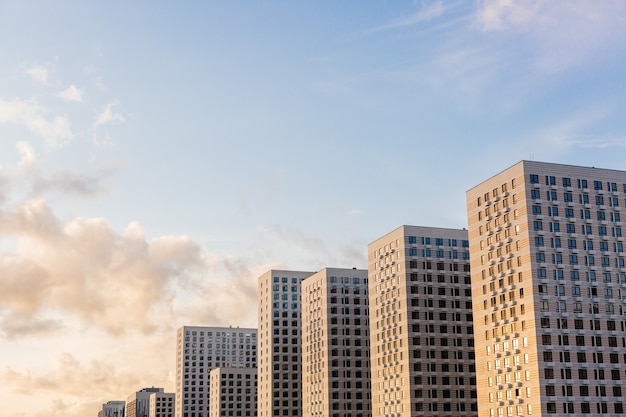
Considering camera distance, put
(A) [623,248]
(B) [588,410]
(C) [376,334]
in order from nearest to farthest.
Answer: (B) [588,410]
(A) [623,248]
(C) [376,334]

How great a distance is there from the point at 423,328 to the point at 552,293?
44179 millimetres

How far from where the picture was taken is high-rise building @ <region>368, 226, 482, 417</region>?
603 feet

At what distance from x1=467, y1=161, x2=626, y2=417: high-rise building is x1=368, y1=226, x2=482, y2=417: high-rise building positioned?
26.6m

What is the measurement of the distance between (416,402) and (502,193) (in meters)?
52.4

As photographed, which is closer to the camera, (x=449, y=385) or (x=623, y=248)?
(x=623, y=248)

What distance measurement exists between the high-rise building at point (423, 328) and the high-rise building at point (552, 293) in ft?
87.4

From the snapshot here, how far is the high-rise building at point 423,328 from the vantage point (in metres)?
184

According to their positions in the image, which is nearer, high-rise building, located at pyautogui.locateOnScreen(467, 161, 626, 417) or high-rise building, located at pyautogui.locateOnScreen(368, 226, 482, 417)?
high-rise building, located at pyautogui.locateOnScreen(467, 161, 626, 417)

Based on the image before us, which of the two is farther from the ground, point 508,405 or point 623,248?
point 623,248

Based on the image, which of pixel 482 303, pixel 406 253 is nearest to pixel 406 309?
pixel 406 253

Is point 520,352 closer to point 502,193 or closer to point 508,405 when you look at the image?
point 508,405

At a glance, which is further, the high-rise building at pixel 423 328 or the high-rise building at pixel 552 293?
the high-rise building at pixel 423 328

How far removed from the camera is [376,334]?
198 metres

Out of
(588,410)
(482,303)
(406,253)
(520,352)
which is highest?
(406,253)
